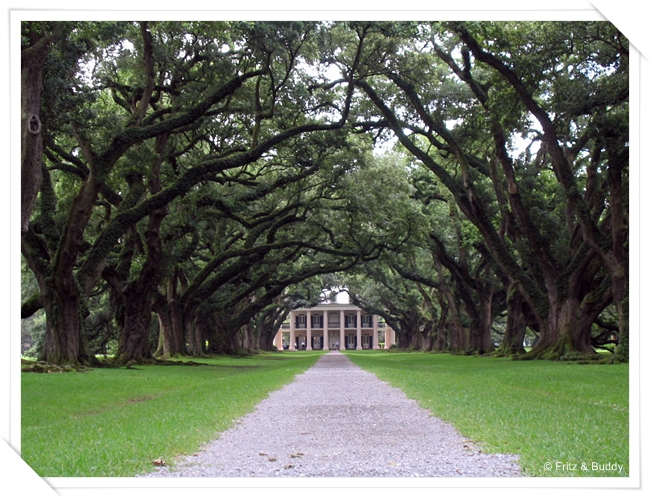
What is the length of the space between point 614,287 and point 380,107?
29.1ft

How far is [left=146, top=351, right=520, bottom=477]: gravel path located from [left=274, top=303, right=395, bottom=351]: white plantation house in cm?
9461

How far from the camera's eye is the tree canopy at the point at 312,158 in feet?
54.5

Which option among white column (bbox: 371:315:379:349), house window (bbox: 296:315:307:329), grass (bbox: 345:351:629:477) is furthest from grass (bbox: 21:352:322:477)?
house window (bbox: 296:315:307:329)

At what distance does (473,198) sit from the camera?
22.6 metres

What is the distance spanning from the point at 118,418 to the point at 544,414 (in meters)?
5.56

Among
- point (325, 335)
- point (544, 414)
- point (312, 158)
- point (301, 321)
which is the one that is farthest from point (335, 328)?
point (544, 414)

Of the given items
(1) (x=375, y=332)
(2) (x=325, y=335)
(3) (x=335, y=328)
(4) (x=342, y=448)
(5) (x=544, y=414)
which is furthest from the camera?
(3) (x=335, y=328)

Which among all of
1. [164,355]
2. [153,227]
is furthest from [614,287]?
[164,355]

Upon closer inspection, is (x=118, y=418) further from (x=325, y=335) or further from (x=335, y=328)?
(x=335, y=328)

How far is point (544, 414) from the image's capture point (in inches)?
354

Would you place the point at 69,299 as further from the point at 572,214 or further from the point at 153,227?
the point at 572,214

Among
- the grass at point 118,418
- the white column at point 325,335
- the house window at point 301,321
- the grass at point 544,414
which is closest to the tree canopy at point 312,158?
the grass at point 118,418

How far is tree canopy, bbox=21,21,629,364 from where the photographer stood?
655 inches

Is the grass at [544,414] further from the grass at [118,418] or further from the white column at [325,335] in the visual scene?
the white column at [325,335]
